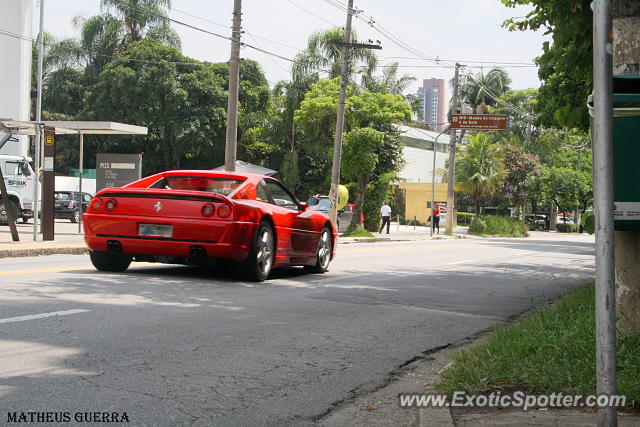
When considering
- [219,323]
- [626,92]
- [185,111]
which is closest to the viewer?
[626,92]

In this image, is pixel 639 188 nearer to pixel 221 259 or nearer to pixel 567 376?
pixel 567 376

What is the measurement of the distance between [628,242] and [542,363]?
4.30 ft

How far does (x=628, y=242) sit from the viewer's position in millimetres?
6000

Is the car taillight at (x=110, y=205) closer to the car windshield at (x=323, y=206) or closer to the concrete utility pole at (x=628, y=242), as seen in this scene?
the concrete utility pole at (x=628, y=242)

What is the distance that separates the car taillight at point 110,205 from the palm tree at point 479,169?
4033 centimetres

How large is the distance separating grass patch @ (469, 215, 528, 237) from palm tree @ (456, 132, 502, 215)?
7.11 ft

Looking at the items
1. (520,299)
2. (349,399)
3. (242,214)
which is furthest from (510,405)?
(520,299)

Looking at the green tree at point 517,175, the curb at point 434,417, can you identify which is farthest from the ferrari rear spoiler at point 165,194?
the green tree at point 517,175

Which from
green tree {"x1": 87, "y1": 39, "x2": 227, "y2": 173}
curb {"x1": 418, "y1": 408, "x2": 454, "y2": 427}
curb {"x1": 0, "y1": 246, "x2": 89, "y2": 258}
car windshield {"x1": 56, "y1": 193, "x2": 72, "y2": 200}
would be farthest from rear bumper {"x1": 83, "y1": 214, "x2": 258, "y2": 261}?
green tree {"x1": 87, "y1": 39, "x2": 227, "y2": 173}

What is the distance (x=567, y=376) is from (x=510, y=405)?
1.85 feet

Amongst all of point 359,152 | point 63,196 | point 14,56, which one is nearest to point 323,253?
point 359,152

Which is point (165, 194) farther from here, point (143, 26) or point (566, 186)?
point (566, 186)

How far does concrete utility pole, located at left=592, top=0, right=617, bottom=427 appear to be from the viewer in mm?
3416

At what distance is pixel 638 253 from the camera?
19.5ft
